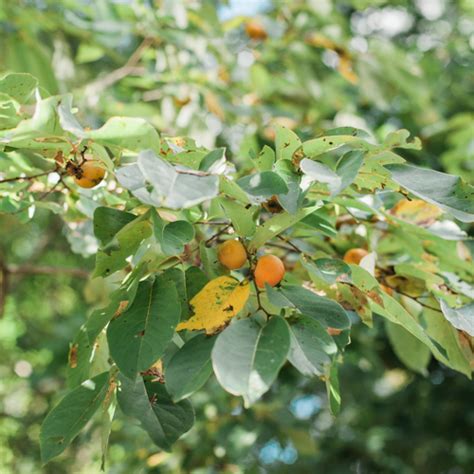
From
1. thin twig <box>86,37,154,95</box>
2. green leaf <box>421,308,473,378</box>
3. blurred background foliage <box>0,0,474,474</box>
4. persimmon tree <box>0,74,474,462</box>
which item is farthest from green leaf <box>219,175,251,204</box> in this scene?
thin twig <box>86,37,154,95</box>

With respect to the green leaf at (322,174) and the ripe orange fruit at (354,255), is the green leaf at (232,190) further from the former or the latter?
the ripe orange fruit at (354,255)

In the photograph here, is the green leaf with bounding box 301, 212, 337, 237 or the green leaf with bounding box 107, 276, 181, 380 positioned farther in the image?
the green leaf with bounding box 301, 212, 337, 237

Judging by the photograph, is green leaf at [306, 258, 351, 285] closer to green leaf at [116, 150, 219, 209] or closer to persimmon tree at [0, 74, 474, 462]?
persimmon tree at [0, 74, 474, 462]

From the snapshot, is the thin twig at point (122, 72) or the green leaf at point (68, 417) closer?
the green leaf at point (68, 417)

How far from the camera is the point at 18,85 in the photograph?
0.61 metres

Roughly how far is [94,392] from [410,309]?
436 mm

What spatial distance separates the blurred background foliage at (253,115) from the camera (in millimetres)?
1812

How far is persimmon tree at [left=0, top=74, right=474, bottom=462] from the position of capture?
0.54 m

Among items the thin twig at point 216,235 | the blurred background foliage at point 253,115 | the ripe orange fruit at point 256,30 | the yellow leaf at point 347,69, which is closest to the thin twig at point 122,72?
the blurred background foliage at point 253,115

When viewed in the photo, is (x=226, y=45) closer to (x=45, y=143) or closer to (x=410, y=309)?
(x=410, y=309)

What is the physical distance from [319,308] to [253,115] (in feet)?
4.28

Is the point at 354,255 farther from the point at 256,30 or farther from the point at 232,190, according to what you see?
the point at 256,30

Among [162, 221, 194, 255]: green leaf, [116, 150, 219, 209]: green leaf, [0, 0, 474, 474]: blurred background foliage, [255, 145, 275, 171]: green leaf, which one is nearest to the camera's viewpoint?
[116, 150, 219, 209]: green leaf

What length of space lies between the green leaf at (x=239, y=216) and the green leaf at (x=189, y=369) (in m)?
0.11
